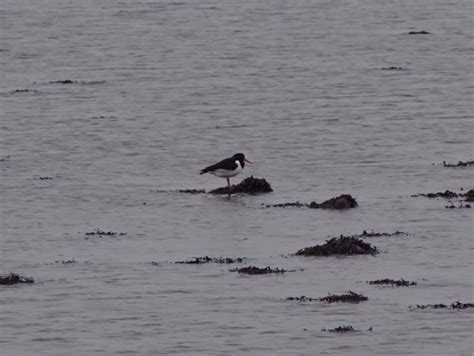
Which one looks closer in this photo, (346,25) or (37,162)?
(37,162)

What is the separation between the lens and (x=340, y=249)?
30281 millimetres

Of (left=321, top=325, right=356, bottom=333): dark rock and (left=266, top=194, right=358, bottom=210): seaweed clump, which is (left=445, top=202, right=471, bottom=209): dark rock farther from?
(left=321, top=325, right=356, bottom=333): dark rock

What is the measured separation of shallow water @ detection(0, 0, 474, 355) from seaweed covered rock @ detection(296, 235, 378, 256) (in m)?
0.28

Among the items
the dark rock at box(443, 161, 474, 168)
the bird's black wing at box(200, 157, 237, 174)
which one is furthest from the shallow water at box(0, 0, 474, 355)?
the bird's black wing at box(200, 157, 237, 174)

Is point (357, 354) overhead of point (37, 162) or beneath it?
beneath

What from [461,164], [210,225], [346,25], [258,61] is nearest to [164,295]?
[210,225]

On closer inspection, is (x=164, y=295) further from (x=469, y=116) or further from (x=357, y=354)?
(x=469, y=116)

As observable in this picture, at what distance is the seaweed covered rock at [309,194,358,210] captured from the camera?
35.1m

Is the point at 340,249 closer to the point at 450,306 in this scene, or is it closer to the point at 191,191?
the point at 450,306

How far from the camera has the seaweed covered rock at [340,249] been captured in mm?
30266

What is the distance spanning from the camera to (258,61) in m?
68.4

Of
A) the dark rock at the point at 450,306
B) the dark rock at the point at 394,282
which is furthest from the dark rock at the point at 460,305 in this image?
the dark rock at the point at 394,282

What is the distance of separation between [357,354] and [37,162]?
21.3 m

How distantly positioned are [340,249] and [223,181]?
410 inches
